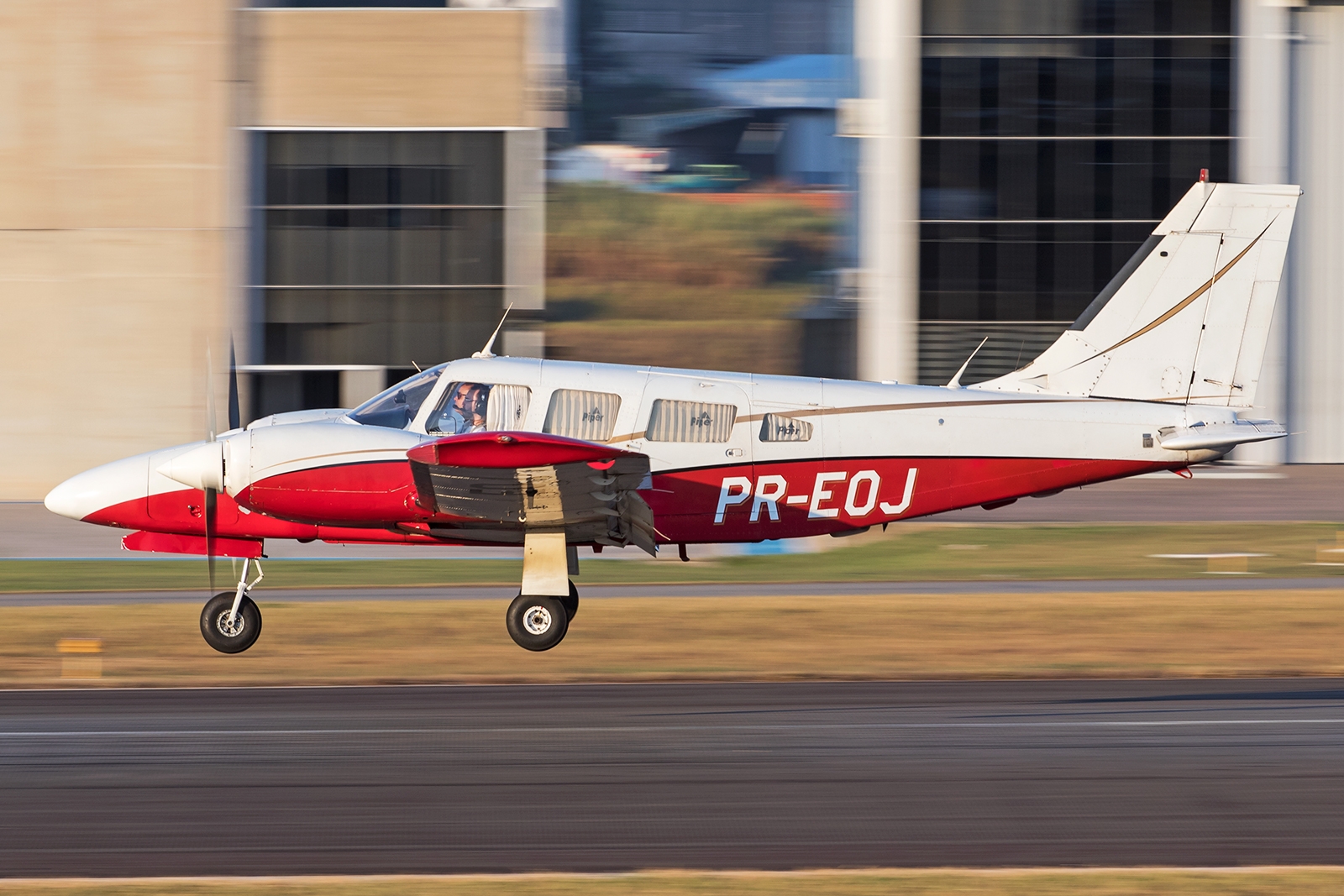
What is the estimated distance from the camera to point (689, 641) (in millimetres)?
19328

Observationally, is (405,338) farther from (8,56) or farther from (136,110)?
(8,56)

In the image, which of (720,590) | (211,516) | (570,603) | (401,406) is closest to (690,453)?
(570,603)

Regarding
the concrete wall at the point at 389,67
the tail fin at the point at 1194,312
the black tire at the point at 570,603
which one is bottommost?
the black tire at the point at 570,603

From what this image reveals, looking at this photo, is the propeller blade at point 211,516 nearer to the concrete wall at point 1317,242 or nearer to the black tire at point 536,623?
the black tire at point 536,623

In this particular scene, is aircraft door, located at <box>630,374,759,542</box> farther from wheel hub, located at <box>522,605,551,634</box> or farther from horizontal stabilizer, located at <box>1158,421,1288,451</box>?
horizontal stabilizer, located at <box>1158,421,1288,451</box>

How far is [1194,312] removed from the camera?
1497 centimetres

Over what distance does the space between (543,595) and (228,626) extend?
315 centimetres

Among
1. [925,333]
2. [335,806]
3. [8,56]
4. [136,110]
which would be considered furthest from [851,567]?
[8,56]

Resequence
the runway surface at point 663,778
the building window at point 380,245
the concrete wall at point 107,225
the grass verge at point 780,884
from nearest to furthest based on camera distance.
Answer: the grass verge at point 780,884 < the runway surface at point 663,778 < the concrete wall at point 107,225 < the building window at point 380,245

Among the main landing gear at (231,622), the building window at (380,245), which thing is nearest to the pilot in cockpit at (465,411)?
the main landing gear at (231,622)

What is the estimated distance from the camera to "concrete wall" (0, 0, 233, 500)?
35438 millimetres

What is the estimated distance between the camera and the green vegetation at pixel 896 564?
2580 cm

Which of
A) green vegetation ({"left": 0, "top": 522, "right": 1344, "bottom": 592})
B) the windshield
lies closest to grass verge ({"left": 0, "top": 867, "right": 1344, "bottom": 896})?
the windshield

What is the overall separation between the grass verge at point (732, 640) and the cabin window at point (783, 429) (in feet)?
12.3
